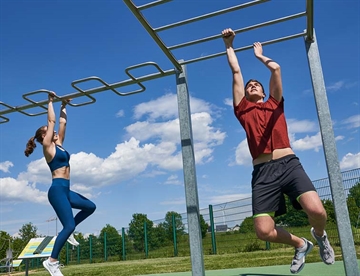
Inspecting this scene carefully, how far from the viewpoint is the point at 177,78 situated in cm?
368

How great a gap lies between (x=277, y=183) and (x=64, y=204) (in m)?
2.19

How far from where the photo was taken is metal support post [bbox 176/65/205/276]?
10.2 feet

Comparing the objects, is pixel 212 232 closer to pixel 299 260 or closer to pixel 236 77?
pixel 299 260

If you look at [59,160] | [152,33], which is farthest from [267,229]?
[59,160]

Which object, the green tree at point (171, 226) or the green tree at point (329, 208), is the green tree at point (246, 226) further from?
the green tree at point (171, 226)

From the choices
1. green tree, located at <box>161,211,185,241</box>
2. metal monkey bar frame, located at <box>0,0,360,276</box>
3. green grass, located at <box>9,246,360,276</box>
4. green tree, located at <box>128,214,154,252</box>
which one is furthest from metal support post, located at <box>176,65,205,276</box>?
green tree, located at <box>128,214,154,252</box>

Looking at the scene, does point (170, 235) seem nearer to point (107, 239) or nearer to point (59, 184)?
point (107, 239)

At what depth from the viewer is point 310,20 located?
3.15m

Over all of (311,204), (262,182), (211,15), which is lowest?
(311,204)

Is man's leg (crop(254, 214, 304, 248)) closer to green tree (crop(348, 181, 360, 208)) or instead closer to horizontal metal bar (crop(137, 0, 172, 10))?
horizontal metal bar (crop(137, 0, 172, 10))

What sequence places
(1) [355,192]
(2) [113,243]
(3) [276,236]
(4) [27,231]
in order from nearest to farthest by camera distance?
1. (3) [276,236]
2. (1) [355,192]
3. (2) [113,243]
4. (4) [27,231]

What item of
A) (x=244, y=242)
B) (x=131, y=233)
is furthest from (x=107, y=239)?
(x=244, y=242)

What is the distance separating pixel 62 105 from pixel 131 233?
12047 millimetres

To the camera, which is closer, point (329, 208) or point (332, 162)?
point (332, 162)
